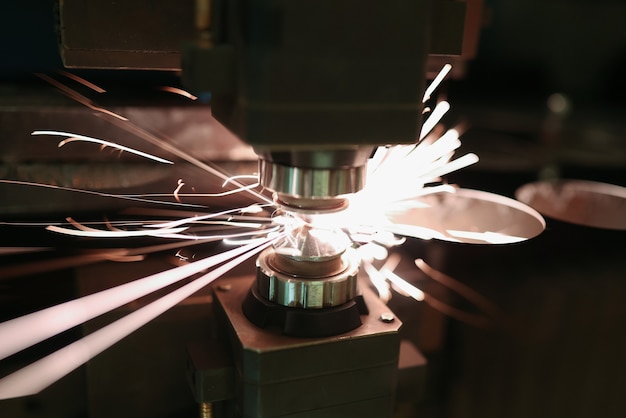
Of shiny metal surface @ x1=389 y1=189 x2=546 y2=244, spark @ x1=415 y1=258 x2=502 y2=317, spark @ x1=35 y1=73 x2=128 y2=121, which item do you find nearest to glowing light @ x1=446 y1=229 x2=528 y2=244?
shiny metal surface @ x1=389 y1=189 x2=546 y2=244

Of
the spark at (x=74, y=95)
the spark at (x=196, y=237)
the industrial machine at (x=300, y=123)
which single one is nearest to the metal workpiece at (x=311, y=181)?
the industrial machine at (x=300, y=123)

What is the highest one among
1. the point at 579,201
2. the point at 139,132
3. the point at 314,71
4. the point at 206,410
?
the point at 314,71

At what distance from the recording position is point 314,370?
64cm

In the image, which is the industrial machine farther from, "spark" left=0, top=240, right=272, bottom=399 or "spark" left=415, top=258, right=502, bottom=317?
"spark" left=415, top=258, right=502, bottom=317

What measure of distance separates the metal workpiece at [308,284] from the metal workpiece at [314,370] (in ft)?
0.13

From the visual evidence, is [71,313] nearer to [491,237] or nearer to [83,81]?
[83,81]

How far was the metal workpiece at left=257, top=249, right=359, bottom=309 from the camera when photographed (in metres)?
0.65

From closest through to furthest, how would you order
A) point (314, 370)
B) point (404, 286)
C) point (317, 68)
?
point (317, 68) → point (314, 370) → point (404, 286)

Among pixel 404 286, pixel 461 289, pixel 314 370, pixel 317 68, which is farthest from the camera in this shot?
pixel 461 289

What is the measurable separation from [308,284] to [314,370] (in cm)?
10

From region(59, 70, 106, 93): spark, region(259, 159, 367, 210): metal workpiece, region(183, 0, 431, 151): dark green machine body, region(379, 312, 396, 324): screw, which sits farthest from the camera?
region(59, 70, 106, 93): spark

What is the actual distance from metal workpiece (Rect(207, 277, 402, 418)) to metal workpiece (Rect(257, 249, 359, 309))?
39 millimetres

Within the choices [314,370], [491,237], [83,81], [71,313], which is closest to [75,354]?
[71,313]

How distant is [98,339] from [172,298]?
0.11 metres
